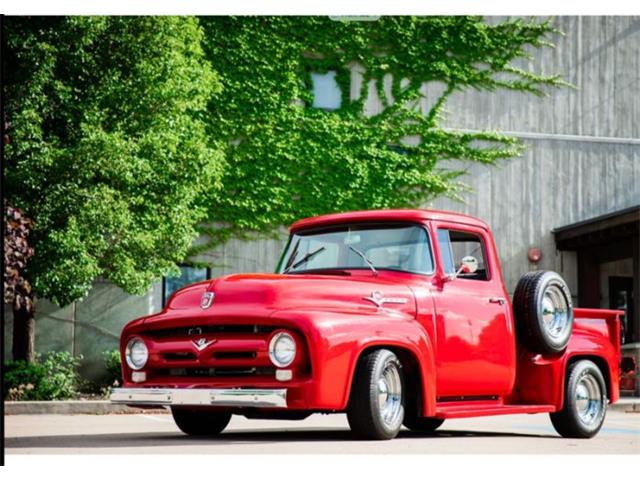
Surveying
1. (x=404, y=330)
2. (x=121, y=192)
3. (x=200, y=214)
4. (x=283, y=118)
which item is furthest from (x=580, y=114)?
(x=404, y=330)

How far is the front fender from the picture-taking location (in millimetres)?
7523

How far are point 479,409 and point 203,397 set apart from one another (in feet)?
7.68

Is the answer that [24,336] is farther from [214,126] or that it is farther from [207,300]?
[207,300]

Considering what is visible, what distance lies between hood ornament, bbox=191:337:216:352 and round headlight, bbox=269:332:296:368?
47 cm

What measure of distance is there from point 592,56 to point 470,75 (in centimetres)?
258

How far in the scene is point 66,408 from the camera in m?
15.7

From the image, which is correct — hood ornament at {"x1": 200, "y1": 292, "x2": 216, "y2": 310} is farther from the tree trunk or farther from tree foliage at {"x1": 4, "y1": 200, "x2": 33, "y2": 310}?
the tree trunk

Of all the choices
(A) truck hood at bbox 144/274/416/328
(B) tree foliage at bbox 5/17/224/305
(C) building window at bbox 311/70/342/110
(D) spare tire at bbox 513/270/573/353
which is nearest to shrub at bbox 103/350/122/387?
(B) tree foliage at bbox 5/17/224/305

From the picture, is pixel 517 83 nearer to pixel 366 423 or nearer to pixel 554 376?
pixel 554 376

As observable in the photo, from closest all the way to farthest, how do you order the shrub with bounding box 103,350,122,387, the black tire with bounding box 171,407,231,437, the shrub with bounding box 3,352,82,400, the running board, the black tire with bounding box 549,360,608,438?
the running board < the black tire with bounding box 171,407,231,437 < the black tire with bounding box 549,360,608,438 < the shrub with bounding box 3,352,82,400 < the shrub with bounding box 103,350,122,387

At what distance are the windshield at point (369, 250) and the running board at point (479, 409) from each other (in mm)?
1059

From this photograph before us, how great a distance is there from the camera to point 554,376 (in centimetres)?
965

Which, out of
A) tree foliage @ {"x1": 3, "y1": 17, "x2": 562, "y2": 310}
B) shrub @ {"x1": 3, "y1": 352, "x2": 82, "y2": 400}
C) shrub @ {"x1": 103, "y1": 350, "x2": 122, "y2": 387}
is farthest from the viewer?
shrub @ {"x1": 103, "y1": 350, "x2": 122, "y2": 387}

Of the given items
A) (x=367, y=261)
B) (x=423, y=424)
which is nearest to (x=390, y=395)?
(x=367, y=261)
